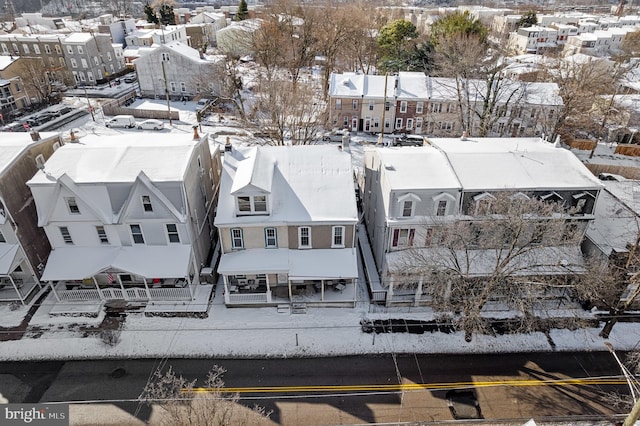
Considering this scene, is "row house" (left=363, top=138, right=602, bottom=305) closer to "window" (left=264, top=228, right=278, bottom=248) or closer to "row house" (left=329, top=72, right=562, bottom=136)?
"window" (left=264, top=228, right=278, bottom=248)

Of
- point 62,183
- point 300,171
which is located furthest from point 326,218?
Answer: point 62,183

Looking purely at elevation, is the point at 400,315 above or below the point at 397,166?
below

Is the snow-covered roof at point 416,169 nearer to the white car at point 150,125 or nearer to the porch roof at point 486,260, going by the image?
the porch roof at point 486,260

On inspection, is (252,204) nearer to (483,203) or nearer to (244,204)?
(244,204)

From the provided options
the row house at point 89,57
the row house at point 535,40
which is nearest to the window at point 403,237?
the row house at point 89,57

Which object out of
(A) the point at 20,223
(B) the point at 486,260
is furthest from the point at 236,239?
(B) the point at 486,260

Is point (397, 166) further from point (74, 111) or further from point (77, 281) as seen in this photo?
point (74, 111)
